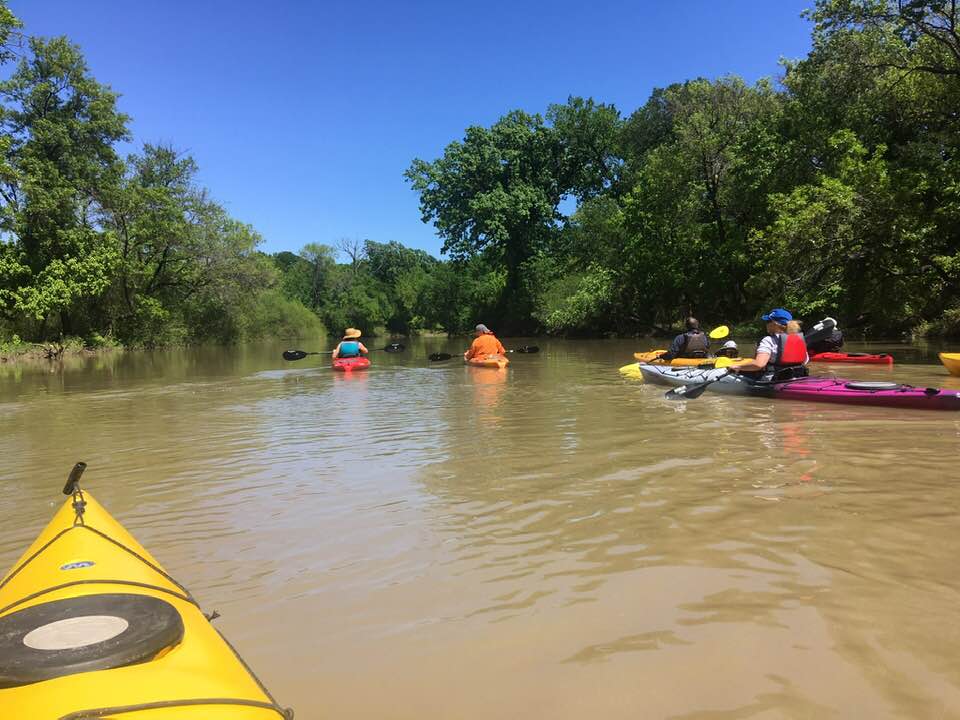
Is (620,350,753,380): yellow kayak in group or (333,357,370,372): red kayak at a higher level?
(333,357,370,372): red kayak

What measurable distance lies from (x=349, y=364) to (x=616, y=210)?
25.6m

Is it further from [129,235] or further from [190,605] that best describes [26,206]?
[190,605]

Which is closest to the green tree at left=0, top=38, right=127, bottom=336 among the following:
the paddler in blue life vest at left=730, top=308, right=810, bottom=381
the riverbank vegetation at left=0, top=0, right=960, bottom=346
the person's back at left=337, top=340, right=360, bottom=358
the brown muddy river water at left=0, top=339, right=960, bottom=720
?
the riverbank vegetation at left=0, top=0, right=960, bottom=346

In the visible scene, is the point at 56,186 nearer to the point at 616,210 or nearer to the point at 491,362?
the point at 491,362

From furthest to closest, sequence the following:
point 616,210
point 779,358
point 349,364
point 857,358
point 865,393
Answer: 1. point 616,210
2. point 349,364
3. point 857,358
4. point 779,358
5. point 865,393

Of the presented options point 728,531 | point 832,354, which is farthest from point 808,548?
point 832,354

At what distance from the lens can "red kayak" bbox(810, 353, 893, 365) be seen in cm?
1299

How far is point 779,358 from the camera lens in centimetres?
959

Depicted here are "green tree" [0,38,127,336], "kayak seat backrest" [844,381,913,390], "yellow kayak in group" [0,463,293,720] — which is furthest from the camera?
"green tree" [0,38,127,336]

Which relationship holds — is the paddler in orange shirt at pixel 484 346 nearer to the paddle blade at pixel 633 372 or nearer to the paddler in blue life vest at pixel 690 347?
the paddle blade at pixel 633 372

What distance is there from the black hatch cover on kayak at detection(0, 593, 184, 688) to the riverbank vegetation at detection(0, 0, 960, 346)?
1674 cm

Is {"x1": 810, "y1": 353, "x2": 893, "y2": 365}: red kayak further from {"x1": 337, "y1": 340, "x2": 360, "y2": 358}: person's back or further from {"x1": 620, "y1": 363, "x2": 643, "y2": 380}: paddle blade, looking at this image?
{"x1": 337, "y1": 340, "x2": 360, "y2": 358}: person's back

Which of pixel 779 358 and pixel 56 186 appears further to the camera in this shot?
pixel 56 186

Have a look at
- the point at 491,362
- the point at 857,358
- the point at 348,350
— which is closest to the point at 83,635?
the point at 491,362
